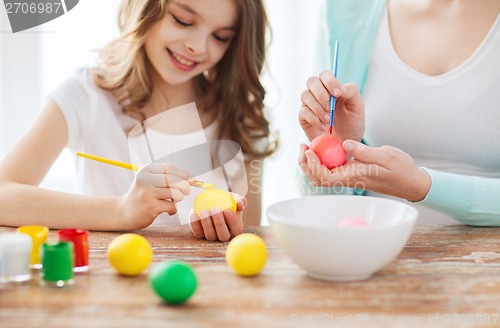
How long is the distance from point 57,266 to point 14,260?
71 millimetres

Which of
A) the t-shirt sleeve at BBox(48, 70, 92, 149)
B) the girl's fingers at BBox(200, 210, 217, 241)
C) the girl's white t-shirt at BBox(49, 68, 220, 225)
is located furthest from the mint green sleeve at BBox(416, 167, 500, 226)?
the t-shirt sleeve at BBox(48, 70, 92, 149)

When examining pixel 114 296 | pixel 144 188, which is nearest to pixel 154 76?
pixel 144 188

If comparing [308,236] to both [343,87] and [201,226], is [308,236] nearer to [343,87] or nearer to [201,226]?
[201,226]

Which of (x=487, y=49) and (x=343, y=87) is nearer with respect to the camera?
(x=343, y=87)

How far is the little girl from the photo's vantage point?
1623 mm

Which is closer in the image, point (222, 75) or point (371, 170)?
point (371, 170)

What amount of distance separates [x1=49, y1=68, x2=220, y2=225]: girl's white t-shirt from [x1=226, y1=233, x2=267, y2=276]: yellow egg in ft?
2.70

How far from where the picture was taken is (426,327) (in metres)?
0.72

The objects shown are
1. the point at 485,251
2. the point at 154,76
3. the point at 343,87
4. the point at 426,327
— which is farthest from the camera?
the point at 154,76

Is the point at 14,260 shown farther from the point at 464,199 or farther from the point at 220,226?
the point at 464,199

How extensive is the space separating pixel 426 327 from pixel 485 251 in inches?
16.7

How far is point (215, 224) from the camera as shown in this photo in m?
1.15

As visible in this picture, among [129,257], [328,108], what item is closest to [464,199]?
[328,108]

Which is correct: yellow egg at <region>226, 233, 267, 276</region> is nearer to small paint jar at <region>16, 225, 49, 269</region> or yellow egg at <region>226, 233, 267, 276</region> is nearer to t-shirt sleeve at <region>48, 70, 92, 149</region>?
small paint jar at <region>16, 225, 49, 269</region>
